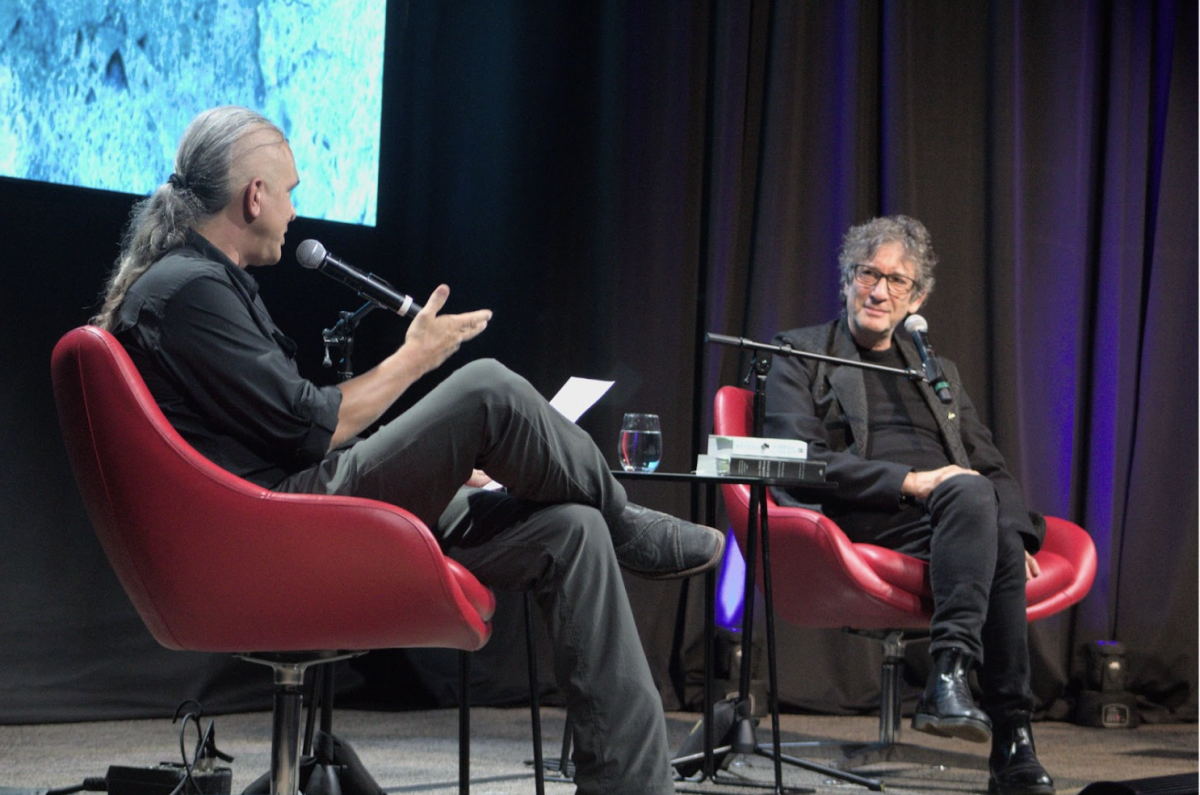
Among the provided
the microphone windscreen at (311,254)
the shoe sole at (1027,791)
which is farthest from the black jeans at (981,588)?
the microphone windscreen at (311,254)

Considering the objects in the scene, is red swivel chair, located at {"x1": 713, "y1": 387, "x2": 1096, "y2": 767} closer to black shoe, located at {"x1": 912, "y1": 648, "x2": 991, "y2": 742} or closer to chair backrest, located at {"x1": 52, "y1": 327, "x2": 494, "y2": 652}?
black shoe, located at {"x1": 912, "y1": 648, "x2": 991, "y2": 742}

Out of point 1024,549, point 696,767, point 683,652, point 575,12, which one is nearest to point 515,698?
point 683,652

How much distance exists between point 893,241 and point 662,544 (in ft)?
5.09

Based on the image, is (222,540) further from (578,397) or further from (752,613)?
(752,613)

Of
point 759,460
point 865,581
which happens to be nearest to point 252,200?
point 759,460

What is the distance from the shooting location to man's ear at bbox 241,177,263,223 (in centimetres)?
195

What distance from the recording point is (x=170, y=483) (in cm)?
158

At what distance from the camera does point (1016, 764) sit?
2.49m

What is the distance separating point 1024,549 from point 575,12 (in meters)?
2.01

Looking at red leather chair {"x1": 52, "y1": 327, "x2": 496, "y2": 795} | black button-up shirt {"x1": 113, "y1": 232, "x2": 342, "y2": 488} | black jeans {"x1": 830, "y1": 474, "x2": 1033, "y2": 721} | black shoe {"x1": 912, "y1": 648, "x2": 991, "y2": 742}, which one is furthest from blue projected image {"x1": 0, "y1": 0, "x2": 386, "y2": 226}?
black shoe {"x1": 912, "y1": 648, "x2": 991, "y2": 742}

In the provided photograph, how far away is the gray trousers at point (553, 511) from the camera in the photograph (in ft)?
5.45

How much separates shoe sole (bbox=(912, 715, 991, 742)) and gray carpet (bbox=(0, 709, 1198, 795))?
0.23 meters

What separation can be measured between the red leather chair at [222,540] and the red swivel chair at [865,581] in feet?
3.84

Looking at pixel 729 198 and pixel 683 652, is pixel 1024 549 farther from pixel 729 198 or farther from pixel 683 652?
pixel 729 198
